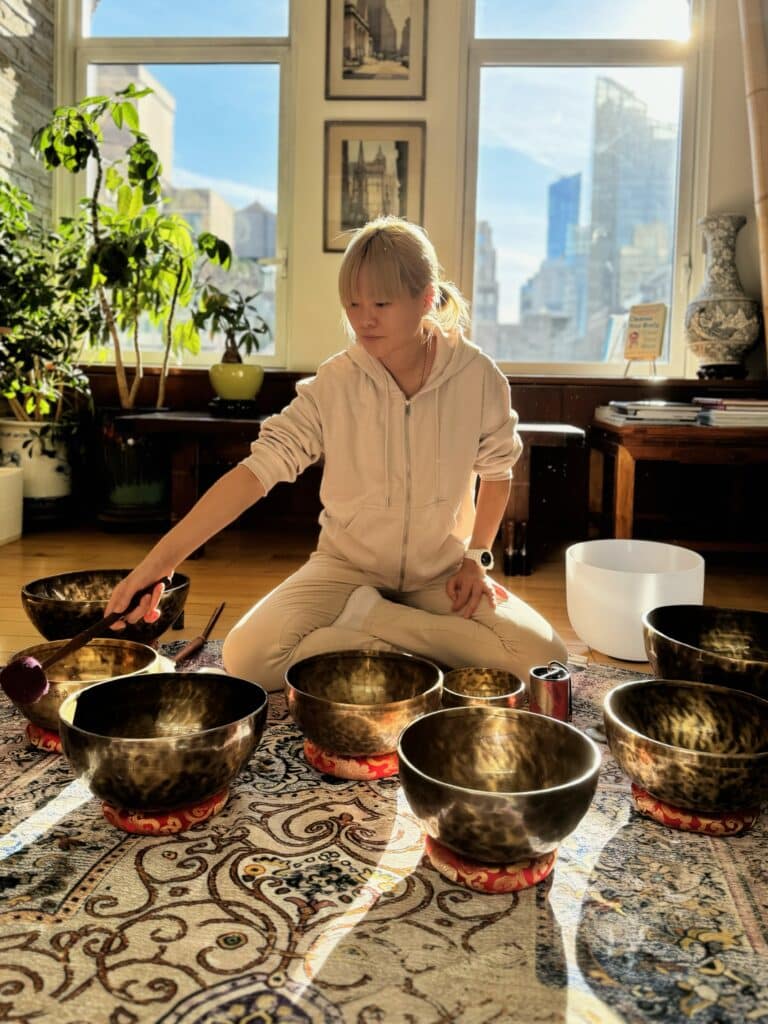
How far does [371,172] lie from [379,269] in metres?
2.49

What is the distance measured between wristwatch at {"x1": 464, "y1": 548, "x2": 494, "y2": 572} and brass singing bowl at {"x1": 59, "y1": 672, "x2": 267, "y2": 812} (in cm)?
61

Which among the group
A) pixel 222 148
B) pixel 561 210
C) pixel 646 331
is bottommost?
pixel 646 331

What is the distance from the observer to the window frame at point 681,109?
12.4 ft

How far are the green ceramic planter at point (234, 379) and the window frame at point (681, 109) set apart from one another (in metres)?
1.00

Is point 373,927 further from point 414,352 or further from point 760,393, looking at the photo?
point 760,393

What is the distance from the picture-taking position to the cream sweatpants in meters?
1.74

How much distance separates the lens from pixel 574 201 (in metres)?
3.96

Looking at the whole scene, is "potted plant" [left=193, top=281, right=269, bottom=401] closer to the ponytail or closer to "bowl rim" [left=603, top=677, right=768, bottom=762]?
the ponytail

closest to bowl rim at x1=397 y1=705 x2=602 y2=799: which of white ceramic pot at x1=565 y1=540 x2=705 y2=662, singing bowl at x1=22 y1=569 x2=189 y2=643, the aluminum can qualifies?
the aluminum can

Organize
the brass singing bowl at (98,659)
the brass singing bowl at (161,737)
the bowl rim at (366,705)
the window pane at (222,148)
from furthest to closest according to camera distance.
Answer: the window pane at (222,148)
the brass singing bowl at (98,659)
the bowl rim at (366,705)
the brass singing bowl at (161,737)

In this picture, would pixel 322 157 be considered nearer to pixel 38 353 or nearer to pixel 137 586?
pixel 38 353

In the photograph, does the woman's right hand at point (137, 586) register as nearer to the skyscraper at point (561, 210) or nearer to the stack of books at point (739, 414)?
the stack of books at point (739, 414)

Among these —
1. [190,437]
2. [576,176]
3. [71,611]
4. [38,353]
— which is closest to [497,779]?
[71,611]

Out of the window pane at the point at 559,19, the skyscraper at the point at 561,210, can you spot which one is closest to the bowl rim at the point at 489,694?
the skyscraper at the point at 561,210
